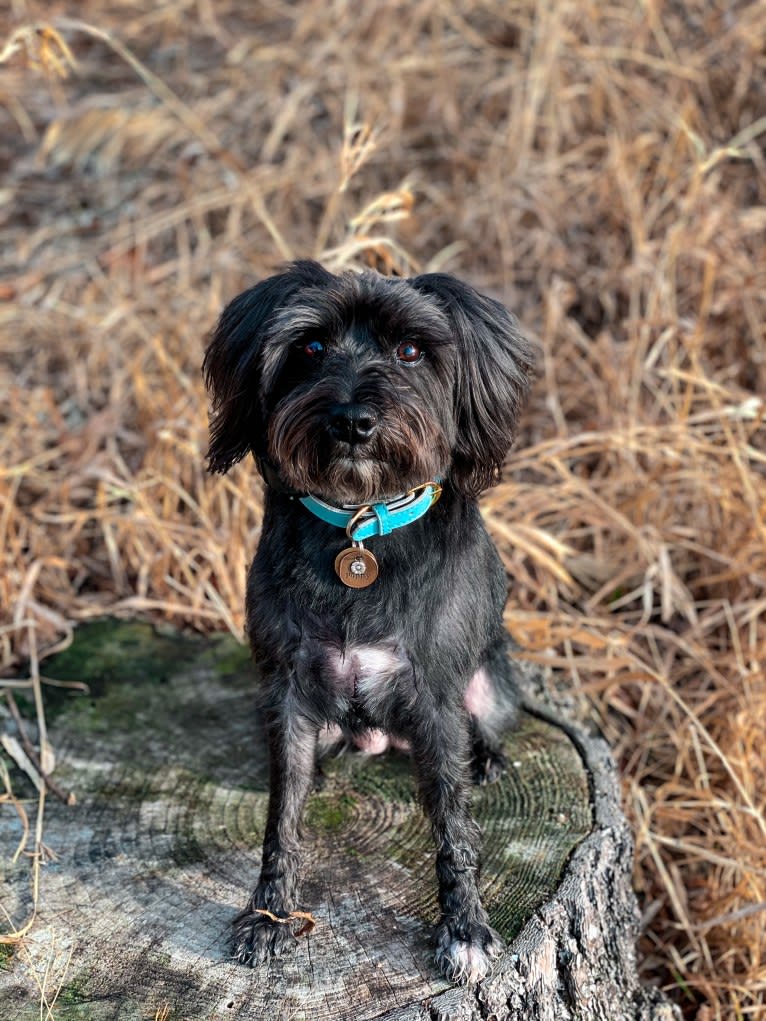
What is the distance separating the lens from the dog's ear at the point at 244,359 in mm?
2547

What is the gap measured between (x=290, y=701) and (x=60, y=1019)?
2.66 feet

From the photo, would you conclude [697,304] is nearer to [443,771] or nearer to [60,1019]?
[443,771]

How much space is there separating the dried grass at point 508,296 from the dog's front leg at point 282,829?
1.20m

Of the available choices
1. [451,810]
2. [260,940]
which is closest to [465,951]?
[451,810]

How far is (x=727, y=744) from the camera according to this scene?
3.76 m

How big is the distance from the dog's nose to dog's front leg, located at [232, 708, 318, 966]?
0.72 m

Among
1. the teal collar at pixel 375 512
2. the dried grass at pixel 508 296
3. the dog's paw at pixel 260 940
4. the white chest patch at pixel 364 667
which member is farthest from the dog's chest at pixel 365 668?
the dried grass at pixel 508 296

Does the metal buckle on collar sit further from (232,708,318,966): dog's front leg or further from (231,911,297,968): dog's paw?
(231,911,297,968): dog's paw

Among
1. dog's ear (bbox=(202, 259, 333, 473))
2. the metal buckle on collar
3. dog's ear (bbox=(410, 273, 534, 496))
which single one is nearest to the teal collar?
the metal buckle on collar

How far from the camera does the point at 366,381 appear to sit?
2373 millimetres

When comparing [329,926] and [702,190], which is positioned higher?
[702,190]

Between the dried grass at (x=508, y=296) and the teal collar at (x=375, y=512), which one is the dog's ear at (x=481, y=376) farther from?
the dried grass at (x=508, y=296)

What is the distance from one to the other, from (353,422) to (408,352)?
269 mm

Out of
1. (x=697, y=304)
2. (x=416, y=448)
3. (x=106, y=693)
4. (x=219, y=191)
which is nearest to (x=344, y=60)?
(x=219, y=191)
